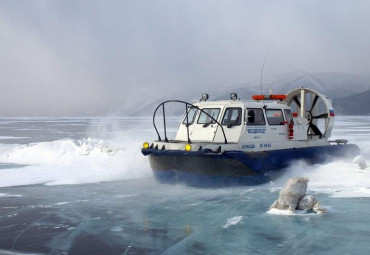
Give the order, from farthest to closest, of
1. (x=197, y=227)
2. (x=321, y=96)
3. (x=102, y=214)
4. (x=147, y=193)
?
(x=321, y=96) < (x=147, y=193) < (x=102, y=214) < (x=197, y=227)

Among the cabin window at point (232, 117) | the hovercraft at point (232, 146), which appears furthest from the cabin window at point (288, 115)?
the cabin window at point (232, 117)

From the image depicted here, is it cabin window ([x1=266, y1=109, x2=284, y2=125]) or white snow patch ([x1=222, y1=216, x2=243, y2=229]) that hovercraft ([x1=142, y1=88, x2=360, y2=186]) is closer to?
cabin window ([x1=266, y1=109, x2=284, y2=125])

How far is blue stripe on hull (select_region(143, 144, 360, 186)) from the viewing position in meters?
9.19

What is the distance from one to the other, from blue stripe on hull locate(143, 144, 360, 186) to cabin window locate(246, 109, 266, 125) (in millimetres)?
664

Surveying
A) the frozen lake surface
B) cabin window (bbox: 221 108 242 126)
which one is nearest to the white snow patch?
the frozen lake surface

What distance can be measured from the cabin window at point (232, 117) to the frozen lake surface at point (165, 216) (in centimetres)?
137

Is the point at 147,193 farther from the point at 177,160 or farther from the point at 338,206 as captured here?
the point at 338,206

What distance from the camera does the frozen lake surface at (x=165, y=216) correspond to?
18.1ft

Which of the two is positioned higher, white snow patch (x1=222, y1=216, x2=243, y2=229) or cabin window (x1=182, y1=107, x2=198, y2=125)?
cabin window (x1=182, y1=107, x2=198, y2=125)

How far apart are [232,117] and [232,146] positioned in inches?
33.3

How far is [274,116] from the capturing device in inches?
412

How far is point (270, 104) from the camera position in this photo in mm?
10453

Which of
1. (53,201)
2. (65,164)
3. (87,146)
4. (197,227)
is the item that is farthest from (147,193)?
(87,146)

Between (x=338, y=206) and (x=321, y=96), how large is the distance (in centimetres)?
529
